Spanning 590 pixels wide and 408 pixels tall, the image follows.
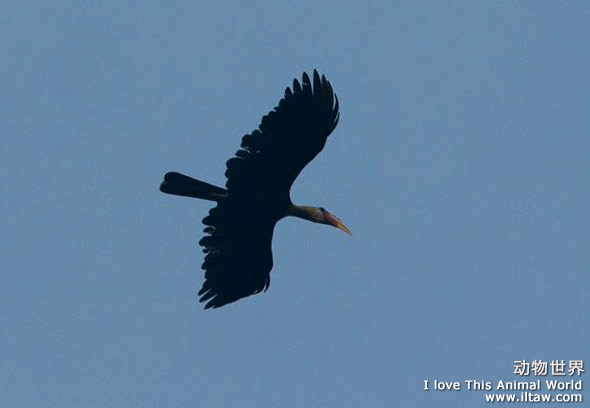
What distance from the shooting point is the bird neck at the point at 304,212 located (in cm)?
1766

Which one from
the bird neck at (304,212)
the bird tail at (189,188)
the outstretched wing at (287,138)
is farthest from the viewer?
the bird neck at (304,212)

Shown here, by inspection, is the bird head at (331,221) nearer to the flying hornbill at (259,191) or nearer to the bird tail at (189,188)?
the flying hornbill at (259,191)

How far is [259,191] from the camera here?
55.8 feet

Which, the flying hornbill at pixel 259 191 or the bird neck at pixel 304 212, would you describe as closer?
the flying hornbill at pixel 259 191

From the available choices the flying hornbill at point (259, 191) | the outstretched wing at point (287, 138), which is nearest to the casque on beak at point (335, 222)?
the flying hornbill at point (259, 191)

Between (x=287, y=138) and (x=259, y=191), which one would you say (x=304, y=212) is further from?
(x=287, y=138)

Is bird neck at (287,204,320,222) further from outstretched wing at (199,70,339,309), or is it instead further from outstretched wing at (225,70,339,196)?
outstretched wing at (225,70,339,196)

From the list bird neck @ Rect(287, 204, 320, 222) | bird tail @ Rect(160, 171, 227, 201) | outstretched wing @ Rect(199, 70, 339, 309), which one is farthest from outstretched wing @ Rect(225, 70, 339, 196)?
bird neck @ Rect(287, 204, 320, 222)

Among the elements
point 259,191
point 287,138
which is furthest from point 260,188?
point 287,138

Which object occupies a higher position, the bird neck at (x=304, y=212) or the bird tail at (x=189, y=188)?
the bird neck at (x=304, y=212)

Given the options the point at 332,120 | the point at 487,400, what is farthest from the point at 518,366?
the point at 332,120

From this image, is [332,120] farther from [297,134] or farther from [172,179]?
[172,179]

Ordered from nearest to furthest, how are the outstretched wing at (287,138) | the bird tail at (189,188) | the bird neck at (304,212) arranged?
the outstretched wing at (287,138) → the bird tail at (189,188) → the bird neck at (304,212)

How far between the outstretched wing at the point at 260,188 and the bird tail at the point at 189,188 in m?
0.15
